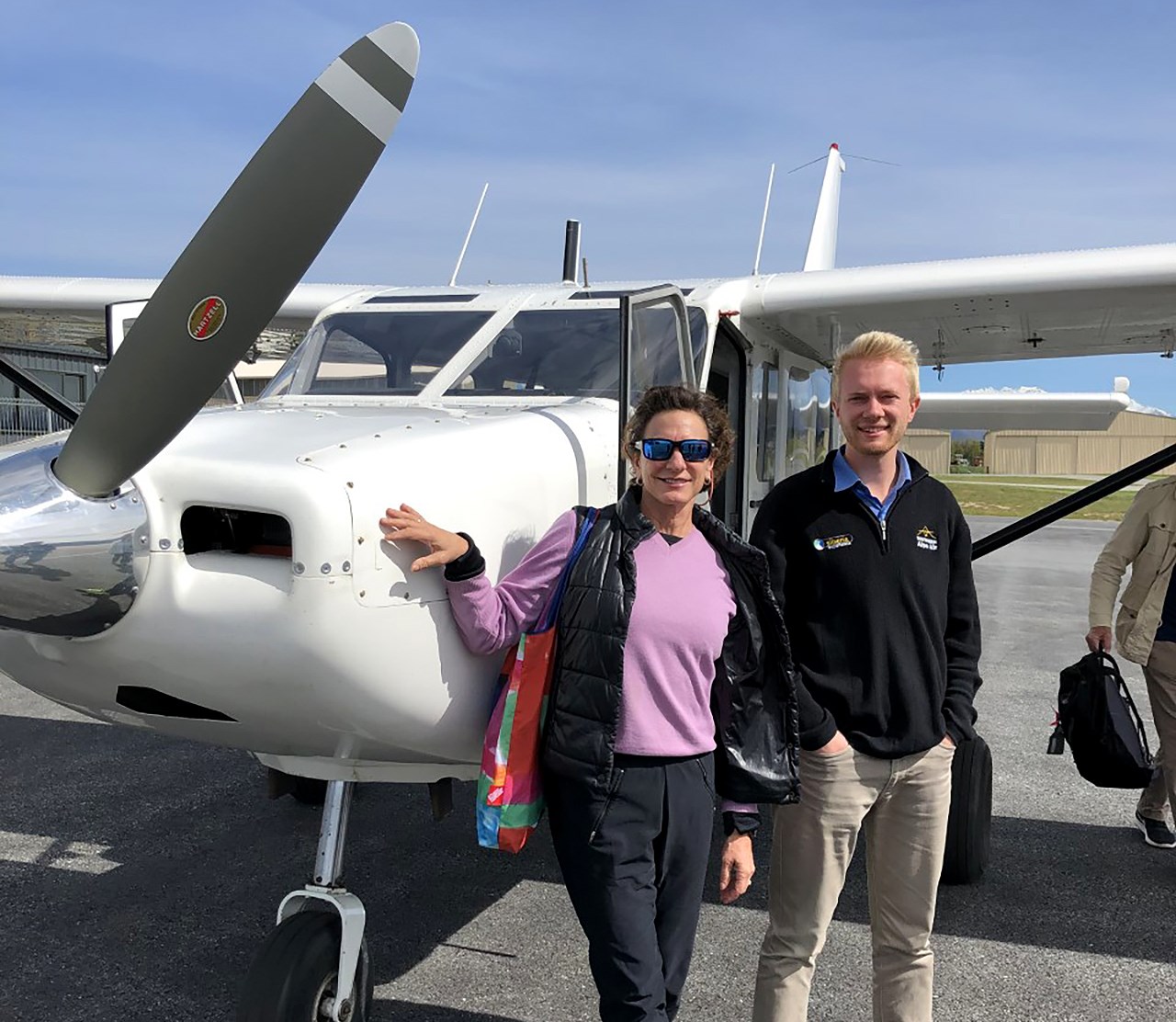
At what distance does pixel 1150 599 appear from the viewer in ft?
13.4

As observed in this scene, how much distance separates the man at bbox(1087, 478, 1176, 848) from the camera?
4078mm

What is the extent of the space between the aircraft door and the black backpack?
1.86 meters

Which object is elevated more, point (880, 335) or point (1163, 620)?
point (880, 335)

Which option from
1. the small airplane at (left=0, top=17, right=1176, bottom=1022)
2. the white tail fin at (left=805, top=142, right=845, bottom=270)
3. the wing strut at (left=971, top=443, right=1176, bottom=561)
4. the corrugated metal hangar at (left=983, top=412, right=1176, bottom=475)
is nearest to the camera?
the small airplane at (left=0, top=17, right=1176, bottom=1022)

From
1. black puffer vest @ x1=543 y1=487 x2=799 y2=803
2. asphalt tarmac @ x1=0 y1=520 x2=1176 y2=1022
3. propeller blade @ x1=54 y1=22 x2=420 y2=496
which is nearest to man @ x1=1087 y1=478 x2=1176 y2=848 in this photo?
asphalt tarmac @ x1=0 y1=520 x2=1176 y2=1022

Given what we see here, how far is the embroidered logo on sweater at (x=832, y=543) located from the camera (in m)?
2.55

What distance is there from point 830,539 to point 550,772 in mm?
846

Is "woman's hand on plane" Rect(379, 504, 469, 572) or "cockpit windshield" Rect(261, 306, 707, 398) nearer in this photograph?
"woman's hand on plane" Rect(379, 504, 469, 572)

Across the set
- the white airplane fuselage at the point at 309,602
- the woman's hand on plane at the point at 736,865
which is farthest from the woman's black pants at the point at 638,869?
the white airplane fuselage at the point at 309,602

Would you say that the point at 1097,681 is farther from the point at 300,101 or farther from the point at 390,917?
the point at 300,101

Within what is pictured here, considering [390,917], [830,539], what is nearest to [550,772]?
[830,539]

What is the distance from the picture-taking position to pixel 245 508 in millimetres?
2232

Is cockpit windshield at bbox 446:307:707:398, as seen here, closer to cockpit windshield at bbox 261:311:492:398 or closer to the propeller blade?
cockpit windshield at bbox 261:311:492:398

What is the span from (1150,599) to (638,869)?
8.91 feet
